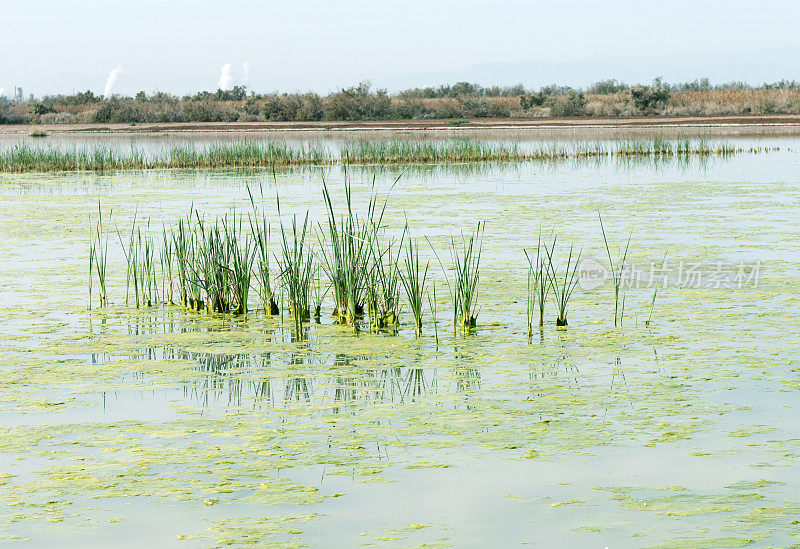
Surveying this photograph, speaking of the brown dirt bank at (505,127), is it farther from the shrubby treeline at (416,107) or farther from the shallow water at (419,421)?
the shallow water at (419,421)

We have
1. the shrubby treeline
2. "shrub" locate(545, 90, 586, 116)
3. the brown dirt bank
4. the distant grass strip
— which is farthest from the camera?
"shrub" locate(545, 90, 586, 116)

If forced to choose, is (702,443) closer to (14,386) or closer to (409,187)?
(14,386)

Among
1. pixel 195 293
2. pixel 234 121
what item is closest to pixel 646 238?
pixel 195 293

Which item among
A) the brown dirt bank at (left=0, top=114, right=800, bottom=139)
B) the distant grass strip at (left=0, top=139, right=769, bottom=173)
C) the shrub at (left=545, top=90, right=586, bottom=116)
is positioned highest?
the shrub at (left=545, top=90, right=586, bottom=116)

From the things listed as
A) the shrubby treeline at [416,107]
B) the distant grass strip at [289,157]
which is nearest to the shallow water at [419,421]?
the distant grass strip at [289,157]

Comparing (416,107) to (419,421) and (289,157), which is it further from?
(419,421)

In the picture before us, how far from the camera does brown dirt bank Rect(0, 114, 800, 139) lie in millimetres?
35406

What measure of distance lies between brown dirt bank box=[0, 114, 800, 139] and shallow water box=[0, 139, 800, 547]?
2640 centimetres

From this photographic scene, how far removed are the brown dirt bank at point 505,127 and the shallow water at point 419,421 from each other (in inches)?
1040

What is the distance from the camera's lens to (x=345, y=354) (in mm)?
5926

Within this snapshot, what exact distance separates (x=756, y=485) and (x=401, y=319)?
338 centimetres

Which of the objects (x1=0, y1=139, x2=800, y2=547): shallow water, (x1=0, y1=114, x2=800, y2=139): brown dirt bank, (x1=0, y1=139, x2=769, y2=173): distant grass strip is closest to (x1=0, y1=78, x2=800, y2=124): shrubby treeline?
(x1=0, y1=114, x2=800, y2=139): brown dirt bank

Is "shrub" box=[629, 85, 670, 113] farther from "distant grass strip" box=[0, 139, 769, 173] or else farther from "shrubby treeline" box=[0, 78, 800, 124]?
"distant grass strip" box=[0, 139, 769, 173]

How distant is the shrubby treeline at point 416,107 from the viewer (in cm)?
4369
